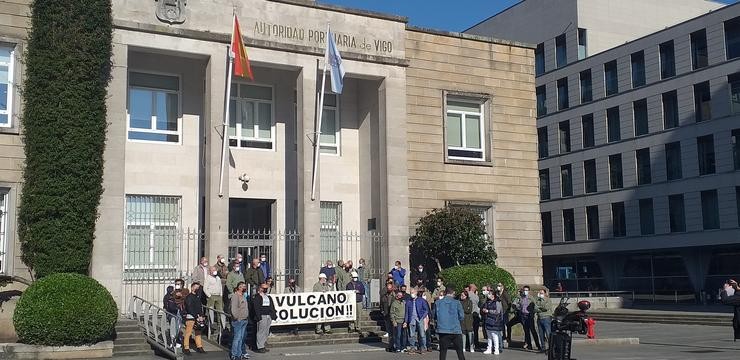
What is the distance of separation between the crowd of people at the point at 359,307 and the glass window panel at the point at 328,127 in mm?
6184

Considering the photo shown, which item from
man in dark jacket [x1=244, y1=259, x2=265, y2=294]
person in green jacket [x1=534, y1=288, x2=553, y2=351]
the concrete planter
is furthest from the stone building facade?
person in green jacket [x1=534, y1=288, x2=553, y2=351]

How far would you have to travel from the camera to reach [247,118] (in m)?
28.0

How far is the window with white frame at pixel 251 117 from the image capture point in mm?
27562

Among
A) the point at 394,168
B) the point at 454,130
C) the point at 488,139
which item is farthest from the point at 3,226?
the point at 488,139

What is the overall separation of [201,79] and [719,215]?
116ft

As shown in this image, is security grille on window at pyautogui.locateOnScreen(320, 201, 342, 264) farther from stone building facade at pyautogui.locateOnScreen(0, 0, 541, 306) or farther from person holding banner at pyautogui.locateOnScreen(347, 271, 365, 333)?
person holding banner at pyautogui.locateOnScreen(347, 271, 365, 333)

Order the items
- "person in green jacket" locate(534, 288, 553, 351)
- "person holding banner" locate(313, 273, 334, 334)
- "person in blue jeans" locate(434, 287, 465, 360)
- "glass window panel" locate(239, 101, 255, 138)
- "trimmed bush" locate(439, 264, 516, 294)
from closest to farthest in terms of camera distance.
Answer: "person in blue jeans" locate(434, 287, 465, 360) → "person in green jacket" locate(534, 288, 553, 351) → "person holding banner" locate(313, 273, 334, 334) → "trimmed bush" locate(439, 264, 516, 294) → "glass window panel" locate(239, 101, 255, 138)

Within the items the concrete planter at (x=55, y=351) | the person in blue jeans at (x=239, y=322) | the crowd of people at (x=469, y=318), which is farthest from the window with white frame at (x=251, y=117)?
the concrete planter at (x=55, y=351)

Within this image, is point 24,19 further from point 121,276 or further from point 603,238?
point 603,238

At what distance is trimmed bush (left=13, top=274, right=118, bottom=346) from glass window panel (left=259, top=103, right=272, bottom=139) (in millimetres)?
9676

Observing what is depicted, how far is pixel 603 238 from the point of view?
60.1 meters

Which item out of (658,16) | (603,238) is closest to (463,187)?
(603,238)

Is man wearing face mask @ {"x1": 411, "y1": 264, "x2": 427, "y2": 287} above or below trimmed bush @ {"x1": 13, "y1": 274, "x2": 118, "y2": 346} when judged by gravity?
above

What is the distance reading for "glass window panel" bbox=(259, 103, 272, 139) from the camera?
2817cm
